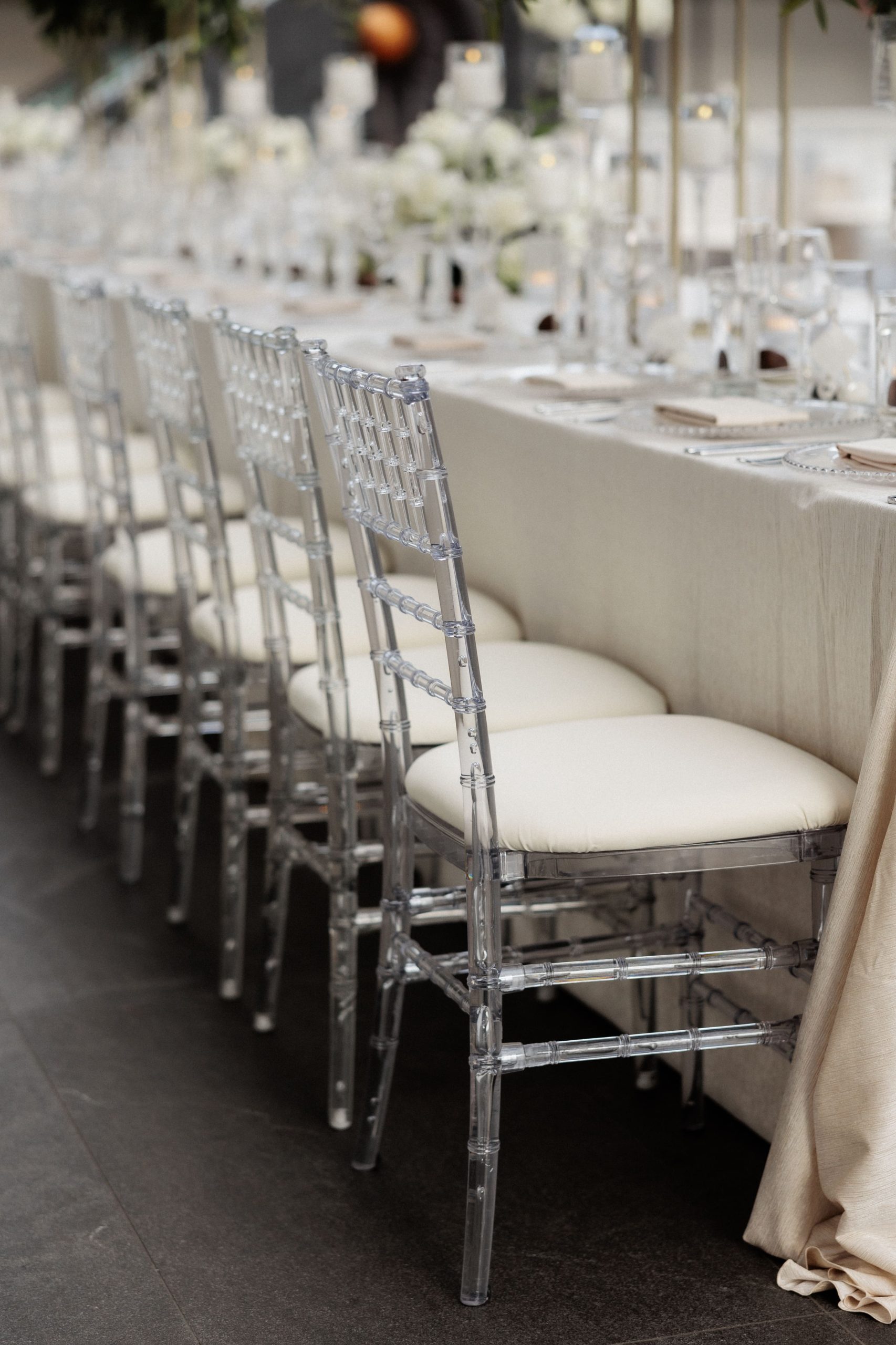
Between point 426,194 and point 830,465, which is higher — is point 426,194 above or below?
above

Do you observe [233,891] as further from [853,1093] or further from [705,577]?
[853,1093]

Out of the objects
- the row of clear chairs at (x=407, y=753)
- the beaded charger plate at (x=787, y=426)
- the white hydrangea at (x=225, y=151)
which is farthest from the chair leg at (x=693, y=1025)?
the white hydrangea at (x=225, y=151)

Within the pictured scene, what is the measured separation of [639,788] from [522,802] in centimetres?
13

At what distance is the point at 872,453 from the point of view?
2.12 m

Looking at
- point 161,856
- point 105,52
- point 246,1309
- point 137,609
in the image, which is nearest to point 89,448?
point 137,609

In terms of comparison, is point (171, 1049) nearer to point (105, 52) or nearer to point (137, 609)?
point (137, 609)

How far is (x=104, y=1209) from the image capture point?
2.25m

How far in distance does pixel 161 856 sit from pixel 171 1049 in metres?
0.92

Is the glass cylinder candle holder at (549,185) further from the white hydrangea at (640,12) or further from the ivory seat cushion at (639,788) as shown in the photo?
the ivory seat cushion at (639,788)

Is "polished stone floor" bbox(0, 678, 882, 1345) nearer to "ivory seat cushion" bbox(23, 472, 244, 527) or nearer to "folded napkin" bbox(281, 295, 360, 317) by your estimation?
"ivory seat cushion" bbox(23, 472, 244, 527)

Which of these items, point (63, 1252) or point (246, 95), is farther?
point (246, 95)

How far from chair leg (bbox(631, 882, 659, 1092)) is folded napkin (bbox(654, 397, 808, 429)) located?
67cm

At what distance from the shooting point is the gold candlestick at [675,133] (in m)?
3.42

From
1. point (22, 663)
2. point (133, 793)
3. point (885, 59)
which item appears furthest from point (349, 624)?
point (22, 663)
